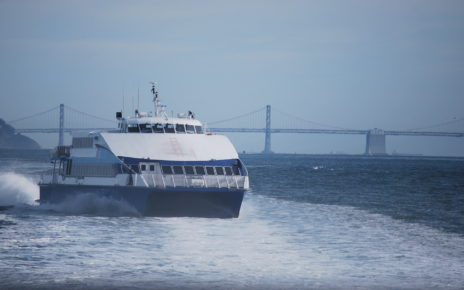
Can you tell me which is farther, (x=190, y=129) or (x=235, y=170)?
(x=190, y=129)

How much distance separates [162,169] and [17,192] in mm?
20350

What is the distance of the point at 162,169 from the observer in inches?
1270

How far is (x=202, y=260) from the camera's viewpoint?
21.8 m

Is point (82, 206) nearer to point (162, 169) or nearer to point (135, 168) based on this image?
point (135, 168)

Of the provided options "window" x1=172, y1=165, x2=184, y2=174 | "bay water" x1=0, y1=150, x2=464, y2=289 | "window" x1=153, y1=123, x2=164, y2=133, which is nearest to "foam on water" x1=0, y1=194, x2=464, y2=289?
"bay water" x1=0, y1=150, x2=464, y2=289

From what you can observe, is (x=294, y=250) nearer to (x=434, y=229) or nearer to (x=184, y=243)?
(x=184, y=243)

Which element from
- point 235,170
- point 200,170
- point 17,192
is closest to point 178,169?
point 200,170

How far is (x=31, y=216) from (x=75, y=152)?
3.82m

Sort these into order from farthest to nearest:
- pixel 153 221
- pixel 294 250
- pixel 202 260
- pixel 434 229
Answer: pixel 434 229 < pixel 153 221 < pixel 294 250 < pixel 202 260

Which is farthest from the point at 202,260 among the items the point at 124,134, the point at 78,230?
the point at 124,134

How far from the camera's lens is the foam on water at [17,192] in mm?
45531

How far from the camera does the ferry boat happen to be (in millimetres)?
31234

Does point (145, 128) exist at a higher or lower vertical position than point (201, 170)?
higher

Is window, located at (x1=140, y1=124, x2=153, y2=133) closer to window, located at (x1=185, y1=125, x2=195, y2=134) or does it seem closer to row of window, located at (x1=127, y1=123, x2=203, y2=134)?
row of window, located at (x1=127, y1=123, x2=203, y2=134)
